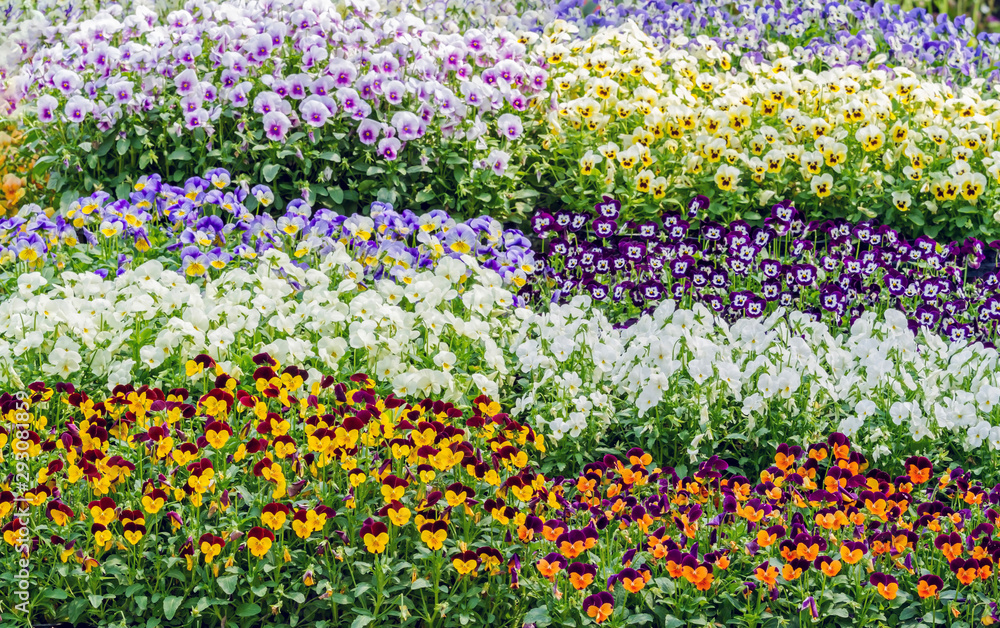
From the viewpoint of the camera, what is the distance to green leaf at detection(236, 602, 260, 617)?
2.71 metres

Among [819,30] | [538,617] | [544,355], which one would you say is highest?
[819,30]

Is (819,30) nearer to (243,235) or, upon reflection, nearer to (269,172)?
(269,172)

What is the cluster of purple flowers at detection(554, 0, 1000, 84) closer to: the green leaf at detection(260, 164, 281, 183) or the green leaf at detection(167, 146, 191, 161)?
the green leaf at detection(260, 164, 281, 183)

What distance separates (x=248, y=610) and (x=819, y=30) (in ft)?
21.3

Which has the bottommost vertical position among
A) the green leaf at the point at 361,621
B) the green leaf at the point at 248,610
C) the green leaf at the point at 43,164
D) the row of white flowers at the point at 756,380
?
the green leaf at the point at 248,610

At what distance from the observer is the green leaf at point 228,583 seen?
2.67 meters

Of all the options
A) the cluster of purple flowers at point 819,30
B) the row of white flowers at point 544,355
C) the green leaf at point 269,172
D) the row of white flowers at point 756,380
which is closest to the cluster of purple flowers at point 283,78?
the green leaf at point 269,172

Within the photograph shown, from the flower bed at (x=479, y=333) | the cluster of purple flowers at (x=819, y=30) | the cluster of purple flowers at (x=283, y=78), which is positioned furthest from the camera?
the cluster of purple flowers at (x=819, y=30)

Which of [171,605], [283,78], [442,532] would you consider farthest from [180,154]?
[442,532]

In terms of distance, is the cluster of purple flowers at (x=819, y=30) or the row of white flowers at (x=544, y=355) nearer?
the row of white flowers at (x=544, y=355)

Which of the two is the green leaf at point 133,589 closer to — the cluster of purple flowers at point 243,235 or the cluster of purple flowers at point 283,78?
the cluster of purple flowers at point 243,235

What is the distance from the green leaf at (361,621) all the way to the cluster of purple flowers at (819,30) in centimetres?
529

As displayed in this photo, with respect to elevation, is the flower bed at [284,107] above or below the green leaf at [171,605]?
above

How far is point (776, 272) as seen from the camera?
4.61m
